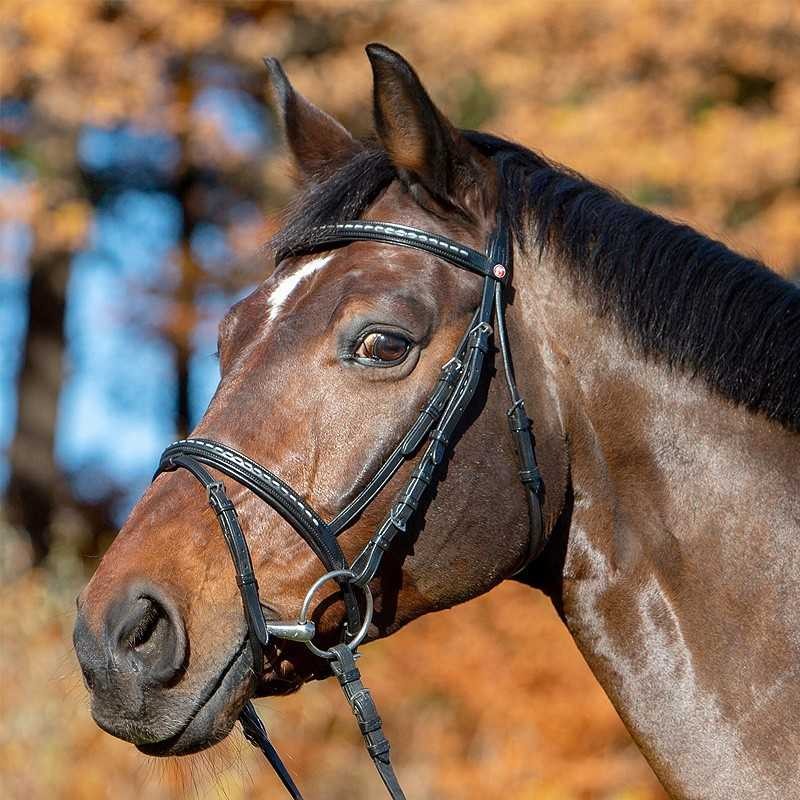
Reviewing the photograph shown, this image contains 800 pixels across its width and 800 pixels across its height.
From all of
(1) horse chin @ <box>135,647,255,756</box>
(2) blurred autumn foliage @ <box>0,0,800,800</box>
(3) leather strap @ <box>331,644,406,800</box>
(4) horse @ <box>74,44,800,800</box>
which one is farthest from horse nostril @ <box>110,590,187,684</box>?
(2) blurred autumn foliage @ <box>0,0,800,800</box>

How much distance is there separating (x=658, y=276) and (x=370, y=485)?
0.84 metres

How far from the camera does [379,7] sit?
35.3 ft

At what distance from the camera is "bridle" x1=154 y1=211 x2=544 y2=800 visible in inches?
93.0

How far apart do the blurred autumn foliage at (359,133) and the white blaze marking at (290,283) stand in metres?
4.38

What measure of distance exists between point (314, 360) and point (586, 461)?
27.1 inches

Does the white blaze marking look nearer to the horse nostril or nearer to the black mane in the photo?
the black mane

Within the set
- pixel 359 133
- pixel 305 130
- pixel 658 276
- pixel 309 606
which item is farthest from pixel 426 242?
pixel 359 133

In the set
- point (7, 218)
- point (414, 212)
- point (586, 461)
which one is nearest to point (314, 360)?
point (414, 212)

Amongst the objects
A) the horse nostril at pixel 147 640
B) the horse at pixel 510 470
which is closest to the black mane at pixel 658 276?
the horse at pixel 510 470

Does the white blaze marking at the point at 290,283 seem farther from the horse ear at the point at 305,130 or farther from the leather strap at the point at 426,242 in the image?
the horse ear at the point at 305,130

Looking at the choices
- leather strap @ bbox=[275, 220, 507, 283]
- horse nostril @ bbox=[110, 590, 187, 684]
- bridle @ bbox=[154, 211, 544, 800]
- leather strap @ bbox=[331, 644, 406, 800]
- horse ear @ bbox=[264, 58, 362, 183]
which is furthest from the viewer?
horse ear @ bbox=[264, 58, 362, 183]

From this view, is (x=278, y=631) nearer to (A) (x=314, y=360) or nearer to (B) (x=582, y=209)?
(A) (x=314, y=360)

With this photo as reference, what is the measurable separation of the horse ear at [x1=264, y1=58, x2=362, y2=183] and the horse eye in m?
0.79

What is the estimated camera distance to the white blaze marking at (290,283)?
2592mm
